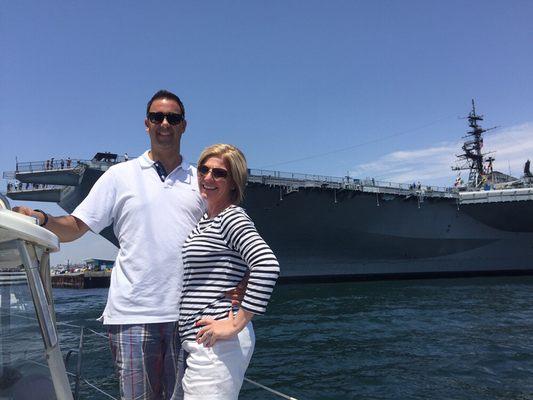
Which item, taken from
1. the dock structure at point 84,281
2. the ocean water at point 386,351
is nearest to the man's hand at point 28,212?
the ocean water at point 386,351

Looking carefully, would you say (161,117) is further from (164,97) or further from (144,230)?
(144,230)

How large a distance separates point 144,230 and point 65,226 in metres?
0.36

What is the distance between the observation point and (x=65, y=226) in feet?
6.02

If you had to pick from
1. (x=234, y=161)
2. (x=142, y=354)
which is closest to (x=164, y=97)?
(x=234, y=161)

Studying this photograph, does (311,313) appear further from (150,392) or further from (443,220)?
(443,220)

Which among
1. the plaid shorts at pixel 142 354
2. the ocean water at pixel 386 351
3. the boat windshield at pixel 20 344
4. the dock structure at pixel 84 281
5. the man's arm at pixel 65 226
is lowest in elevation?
the dock structure at pixel 84 281

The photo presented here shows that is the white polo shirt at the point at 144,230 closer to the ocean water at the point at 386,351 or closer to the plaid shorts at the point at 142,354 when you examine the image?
the plaid shorts at the point at 142,354

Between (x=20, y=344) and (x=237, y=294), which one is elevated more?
(x=237, y=294)

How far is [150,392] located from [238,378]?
Answer: 0.64m

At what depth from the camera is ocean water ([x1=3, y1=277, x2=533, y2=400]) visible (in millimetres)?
6098

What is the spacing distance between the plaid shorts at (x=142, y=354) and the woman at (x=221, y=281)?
1.04 feet

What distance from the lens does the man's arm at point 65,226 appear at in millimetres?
1763

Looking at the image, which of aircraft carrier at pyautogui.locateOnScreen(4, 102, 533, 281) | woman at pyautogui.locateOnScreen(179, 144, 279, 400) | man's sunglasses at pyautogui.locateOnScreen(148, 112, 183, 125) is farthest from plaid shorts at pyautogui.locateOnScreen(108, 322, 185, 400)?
aircraft carrier at pyautogui.locateOnScreen(4, 102, 533, 281)

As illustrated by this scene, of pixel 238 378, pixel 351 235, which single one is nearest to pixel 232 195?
pixel 238 378
